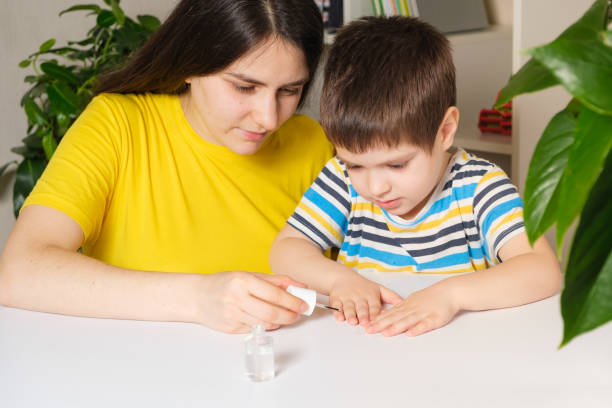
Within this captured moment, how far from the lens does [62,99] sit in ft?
7.63

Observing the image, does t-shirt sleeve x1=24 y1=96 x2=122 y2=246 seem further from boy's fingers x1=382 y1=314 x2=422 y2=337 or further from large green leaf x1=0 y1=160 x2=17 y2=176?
large green leaf x1=0 y1=160 x2=17 y2=176

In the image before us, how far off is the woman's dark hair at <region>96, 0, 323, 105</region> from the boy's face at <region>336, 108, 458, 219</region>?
0.87 feet

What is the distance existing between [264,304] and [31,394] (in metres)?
0.31

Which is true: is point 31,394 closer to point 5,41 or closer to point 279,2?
point 279,2

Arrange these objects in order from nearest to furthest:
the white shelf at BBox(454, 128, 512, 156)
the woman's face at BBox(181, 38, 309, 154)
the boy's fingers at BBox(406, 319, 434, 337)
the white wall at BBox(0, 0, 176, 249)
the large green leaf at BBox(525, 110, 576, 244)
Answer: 1. the large green leaf at BBox(525, 110, 576, 244)
2. the boy's fingers at BBox(406, 319, 434, 337)
3. the woman's face at BBox(181, 38, 309, 154)
4. the white shelf at BBox(454, 128, 512, 156)
5. the white wall at BBox(0, 0, 176, 249)

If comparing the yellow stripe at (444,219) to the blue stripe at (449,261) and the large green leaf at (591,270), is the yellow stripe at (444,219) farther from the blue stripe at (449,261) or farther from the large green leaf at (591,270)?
the large green leaf at (591,270)

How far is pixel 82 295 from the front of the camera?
1.01 meters

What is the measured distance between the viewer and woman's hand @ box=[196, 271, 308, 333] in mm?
938

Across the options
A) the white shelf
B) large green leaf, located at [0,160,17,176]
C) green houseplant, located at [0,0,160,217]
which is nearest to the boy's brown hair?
the white shelf

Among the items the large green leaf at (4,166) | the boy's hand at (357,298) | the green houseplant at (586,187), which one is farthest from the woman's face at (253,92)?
the large green leaf at (4,166)

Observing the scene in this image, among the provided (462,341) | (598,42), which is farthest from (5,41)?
(598,42)

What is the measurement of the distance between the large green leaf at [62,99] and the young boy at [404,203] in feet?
4.20

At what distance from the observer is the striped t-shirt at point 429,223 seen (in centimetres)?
120

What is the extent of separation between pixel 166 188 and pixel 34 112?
1.18 metres
